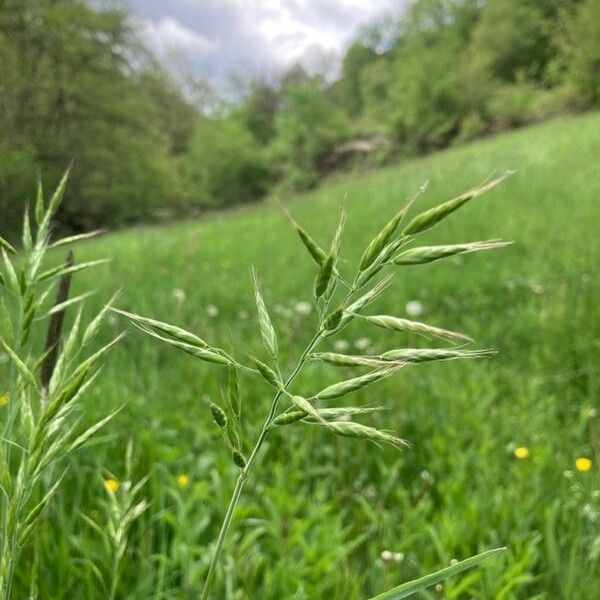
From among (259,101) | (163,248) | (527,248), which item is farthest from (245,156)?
(527,248)

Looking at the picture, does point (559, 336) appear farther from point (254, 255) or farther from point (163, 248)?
point (163, 248)

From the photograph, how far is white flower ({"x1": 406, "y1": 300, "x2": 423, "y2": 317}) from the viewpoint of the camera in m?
3.48

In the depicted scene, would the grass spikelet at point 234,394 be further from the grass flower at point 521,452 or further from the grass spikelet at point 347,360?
the grass flower at point 521,452

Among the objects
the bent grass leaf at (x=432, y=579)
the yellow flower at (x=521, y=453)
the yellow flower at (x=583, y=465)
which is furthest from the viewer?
the yellow flower at (x=521, y=453)

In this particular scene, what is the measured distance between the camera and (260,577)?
1.23 metres

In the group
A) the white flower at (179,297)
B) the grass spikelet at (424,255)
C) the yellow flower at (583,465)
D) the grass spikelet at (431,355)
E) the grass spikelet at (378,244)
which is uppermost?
the grass spikelet at (378,244)

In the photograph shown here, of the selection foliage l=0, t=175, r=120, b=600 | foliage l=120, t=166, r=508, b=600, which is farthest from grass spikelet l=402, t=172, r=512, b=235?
foliage l=0, t=175, r=120, b=600

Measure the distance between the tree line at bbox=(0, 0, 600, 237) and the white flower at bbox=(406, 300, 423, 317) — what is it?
7.71ft

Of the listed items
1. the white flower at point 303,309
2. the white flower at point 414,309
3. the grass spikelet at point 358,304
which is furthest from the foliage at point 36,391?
the white flower at point 414,309

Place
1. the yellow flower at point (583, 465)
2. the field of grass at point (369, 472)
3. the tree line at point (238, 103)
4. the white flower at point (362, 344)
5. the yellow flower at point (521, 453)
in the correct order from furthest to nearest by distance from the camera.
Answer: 1. the tree line at point (238, 103)
2. the white flower at point (362, 344)
3. the yellow flower at point (521, 453)
4. the yellow flower at point (583, 465)
5. the field of grass at point (369, 472)

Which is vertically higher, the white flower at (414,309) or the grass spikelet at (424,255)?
the grass spikelet at (424,255)

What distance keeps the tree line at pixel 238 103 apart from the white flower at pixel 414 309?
2351mm

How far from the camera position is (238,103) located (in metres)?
50.7

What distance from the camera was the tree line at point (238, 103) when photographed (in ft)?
24.3
